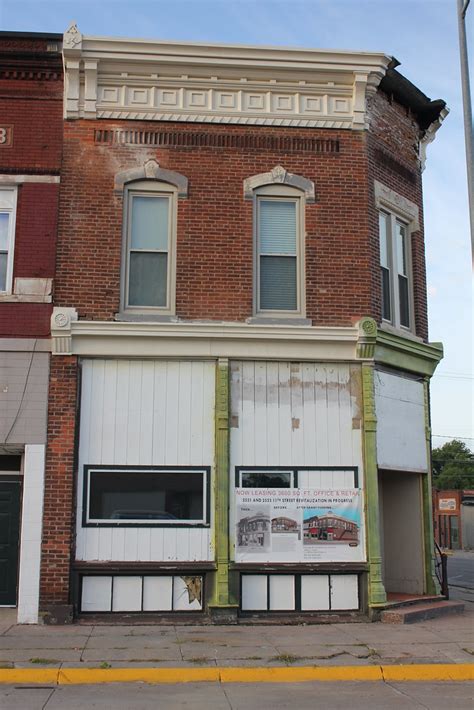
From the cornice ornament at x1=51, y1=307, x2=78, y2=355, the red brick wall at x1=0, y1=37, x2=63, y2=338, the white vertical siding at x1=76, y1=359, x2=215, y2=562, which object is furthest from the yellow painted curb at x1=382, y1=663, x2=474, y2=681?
the red brick wall at x1=0, y1=37, x2=63, y2=338

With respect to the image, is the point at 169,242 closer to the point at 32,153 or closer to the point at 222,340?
the point at 222,340

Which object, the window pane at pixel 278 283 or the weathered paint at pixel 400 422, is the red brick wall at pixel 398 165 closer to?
the weathered paint at pixel 400 422

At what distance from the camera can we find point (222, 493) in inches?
484

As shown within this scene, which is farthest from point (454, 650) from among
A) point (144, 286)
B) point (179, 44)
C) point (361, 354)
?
point (179, 44)

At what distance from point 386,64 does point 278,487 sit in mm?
7455

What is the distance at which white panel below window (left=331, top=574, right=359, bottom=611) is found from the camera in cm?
1236

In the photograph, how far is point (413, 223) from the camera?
14992 millimetres

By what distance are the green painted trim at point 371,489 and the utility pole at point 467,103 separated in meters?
2.93

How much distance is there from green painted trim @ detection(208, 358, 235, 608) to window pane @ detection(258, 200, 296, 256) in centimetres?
224

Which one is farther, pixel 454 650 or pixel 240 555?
pixel 240 555

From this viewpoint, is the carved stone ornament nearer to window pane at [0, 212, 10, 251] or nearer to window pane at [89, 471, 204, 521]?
window pane at [0, 212, 10, 251]

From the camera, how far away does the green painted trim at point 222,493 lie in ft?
39.4

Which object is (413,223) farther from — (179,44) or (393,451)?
(179,44)

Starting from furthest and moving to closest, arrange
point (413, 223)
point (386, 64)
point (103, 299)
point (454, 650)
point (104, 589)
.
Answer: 1. point (413, 223)
2. point (386, 64)
3. point (103, 299)
4. point (104, 589)
5. point (454, 650)
